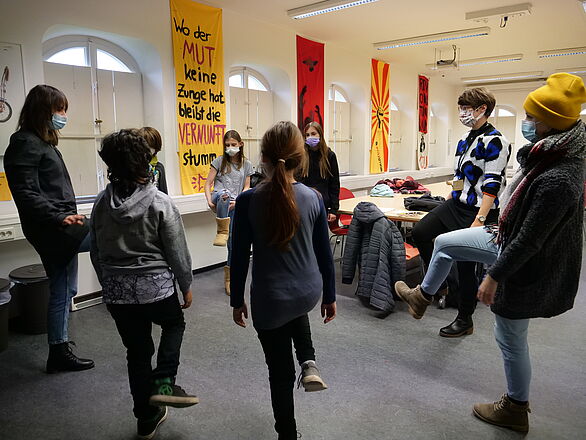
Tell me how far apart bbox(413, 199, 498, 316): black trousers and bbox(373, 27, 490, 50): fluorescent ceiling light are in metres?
3.75

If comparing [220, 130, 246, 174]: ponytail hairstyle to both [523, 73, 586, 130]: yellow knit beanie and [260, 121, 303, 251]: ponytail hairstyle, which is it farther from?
[523, 73, 586, 130]: yellow knit beanie

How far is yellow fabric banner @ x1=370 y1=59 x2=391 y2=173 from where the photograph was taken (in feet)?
25.2

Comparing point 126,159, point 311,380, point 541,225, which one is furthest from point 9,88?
point 541,225

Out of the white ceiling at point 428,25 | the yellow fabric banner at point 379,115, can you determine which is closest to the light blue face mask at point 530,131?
the white ceiling at point 428,25

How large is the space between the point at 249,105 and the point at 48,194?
12.0 feet

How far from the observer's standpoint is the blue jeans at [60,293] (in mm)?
2584

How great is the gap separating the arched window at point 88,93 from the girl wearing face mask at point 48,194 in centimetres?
167

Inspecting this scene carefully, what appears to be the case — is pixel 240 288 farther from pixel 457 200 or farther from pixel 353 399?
pixel 457 200

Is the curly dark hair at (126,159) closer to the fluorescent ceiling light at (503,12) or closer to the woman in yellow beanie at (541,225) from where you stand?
the woman in yellow beanie at (541,225)

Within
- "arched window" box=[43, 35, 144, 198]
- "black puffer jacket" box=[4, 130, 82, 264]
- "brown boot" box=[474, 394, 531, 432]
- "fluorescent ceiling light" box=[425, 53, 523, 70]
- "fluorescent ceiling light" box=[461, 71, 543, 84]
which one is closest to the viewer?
"brown boot" box=[474, 394, 531, 432]

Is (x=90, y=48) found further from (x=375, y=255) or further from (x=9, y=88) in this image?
(x=375, y=255)

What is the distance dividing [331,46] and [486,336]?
478cm

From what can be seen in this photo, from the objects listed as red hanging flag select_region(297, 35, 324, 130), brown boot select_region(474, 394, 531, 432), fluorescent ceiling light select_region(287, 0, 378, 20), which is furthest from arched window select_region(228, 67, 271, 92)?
brown boot select_region(474, 394, 531, 432)

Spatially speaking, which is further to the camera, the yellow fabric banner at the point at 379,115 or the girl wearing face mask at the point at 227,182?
the yellow fabric banner at the point at 379,115
